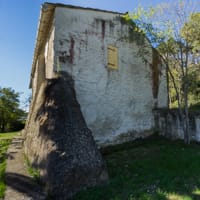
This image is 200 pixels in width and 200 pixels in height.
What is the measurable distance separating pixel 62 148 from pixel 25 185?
40.0 inches

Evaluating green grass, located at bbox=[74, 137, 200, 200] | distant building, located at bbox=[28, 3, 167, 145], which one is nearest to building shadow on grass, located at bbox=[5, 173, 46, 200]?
green grass, located at bbox=[74, 137, 200, 200]

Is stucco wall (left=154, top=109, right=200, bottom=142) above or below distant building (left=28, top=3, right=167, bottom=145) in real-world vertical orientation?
below

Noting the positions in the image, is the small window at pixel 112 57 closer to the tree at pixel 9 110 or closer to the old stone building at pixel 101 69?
the old stone building at pixel 101 69

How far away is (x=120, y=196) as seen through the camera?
4402mm

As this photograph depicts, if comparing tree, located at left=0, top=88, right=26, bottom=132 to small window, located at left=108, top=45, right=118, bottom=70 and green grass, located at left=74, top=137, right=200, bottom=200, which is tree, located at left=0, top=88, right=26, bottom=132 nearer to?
small window, located at left=108, top=45, right=118, bottom=70

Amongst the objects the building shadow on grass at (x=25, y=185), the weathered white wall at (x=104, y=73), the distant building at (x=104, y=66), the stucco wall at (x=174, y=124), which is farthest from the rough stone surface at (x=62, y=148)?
the stucco wall at (x=174, y=124)

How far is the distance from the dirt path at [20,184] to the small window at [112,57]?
5.39m

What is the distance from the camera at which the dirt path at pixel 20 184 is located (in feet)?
13.8

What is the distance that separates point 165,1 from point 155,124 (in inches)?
222

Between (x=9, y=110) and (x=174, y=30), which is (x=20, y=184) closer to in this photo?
(x=174, y=30)

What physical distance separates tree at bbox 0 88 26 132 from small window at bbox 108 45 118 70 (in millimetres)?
18191

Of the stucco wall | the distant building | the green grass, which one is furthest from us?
the stucco wall

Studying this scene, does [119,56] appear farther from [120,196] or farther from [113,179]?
[120,196]

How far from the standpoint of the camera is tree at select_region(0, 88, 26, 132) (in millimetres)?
26644
